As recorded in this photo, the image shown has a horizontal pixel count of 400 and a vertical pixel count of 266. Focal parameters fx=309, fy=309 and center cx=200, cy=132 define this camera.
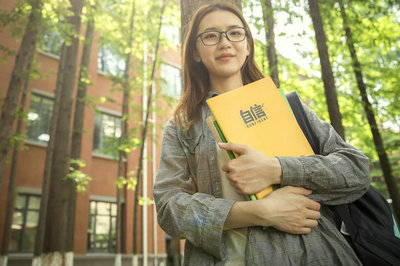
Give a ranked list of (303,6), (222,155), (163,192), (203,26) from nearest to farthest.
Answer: (163,192), (222,155), (203,26), (303,6)

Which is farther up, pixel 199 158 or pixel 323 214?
pixel 199 158

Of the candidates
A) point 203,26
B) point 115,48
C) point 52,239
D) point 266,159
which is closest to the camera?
point 266,159

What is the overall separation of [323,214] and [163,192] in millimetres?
702

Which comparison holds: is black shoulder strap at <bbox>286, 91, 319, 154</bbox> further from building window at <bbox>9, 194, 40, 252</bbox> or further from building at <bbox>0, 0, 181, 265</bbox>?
building window at <bbox>9, 194, 40, 252</bbox>

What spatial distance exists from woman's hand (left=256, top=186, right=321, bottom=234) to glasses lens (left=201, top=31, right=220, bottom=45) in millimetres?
858

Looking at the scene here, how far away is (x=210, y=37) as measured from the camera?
5.46 ft

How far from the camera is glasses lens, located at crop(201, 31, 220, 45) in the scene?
1650 millimetres

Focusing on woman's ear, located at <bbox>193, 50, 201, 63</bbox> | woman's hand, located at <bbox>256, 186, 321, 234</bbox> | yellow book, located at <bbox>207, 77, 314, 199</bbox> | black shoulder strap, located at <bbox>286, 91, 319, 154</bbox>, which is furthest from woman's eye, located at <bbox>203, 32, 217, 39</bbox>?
woman's hand, located at <bbox>256, 186, 321, 234</bbox>

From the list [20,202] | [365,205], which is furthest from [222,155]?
[20,202]

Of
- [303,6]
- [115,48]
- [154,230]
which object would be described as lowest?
[154,230]

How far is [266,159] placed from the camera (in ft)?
4.19

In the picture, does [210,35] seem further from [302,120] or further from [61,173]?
[61,173]

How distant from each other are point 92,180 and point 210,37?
41.7 feet

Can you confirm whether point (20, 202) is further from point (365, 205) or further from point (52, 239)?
point (365, 205)
